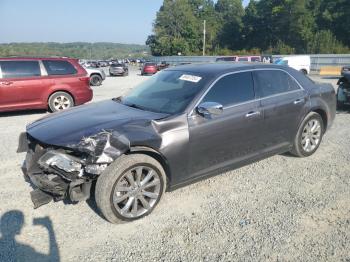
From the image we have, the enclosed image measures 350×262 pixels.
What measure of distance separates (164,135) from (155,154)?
0.77 ft

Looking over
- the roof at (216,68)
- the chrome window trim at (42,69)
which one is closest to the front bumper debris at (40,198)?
the roof at (216,68)

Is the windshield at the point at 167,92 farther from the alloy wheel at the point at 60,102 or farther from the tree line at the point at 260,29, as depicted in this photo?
the tree line at the point at 260,29

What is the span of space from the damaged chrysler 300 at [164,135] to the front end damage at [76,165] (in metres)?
0.01

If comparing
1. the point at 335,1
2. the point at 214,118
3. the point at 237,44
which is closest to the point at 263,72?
the point at 214,118

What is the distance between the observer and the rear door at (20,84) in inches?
357

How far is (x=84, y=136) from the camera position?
11.8 feet

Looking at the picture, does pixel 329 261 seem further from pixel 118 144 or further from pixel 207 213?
pixel 118 144

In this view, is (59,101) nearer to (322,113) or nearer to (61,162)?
(61,162)

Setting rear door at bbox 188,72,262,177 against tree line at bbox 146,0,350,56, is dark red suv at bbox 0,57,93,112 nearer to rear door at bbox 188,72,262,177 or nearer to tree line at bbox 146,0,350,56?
rear door at bbox 188,72,262,177

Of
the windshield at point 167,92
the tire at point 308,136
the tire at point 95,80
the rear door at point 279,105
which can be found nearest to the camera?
the windshield at point 167,92

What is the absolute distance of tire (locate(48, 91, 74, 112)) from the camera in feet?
31.8

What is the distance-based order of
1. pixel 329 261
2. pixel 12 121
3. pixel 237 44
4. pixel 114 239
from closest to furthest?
1. pixel 329 261
2. pixel 114 239
3. pixel 12 121
4. pixel 237 44

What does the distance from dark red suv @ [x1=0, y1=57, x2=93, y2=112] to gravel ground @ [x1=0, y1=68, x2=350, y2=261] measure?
4783mm

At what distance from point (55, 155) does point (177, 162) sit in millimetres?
1327
